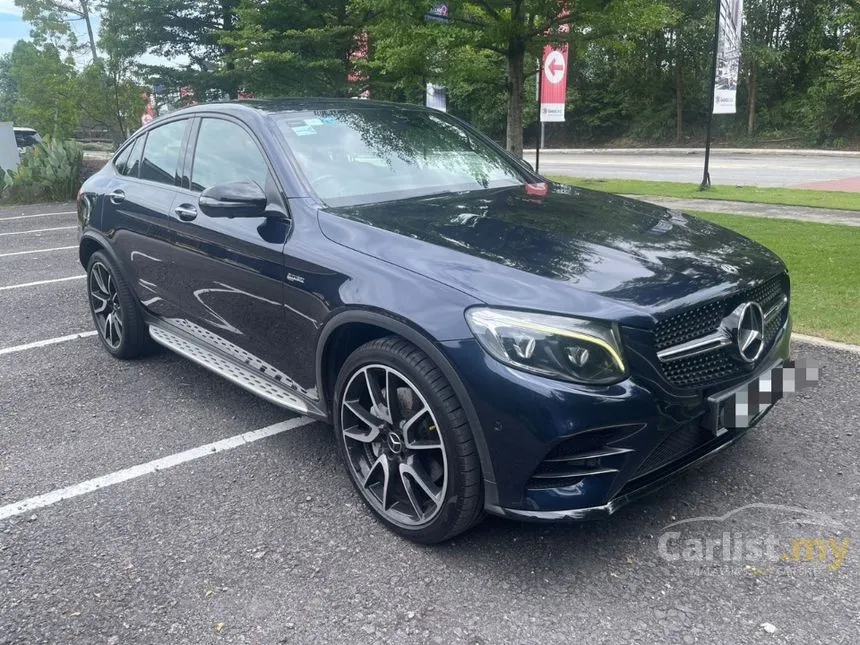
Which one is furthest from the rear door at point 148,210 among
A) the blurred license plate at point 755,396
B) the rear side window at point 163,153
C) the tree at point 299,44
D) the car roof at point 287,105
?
the tree at point 299,44

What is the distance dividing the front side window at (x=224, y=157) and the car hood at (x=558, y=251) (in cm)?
69

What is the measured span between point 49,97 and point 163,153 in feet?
55.8

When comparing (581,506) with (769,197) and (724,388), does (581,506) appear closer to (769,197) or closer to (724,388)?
(724,388)

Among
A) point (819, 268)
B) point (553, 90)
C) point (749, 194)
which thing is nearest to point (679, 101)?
point (553, 90)

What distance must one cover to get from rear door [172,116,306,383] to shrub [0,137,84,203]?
44.3 feet

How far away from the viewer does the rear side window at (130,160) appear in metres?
4.95

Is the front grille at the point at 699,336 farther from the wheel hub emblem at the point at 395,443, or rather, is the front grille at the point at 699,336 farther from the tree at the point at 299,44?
the tree at the point at 299,44

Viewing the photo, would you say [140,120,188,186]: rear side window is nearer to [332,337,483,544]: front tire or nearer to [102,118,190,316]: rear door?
[102,118,190,316]: rear door

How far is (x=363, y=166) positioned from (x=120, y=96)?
54.9 ft

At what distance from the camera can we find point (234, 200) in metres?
3.30

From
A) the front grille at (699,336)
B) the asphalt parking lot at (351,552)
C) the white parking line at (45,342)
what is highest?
the front grille at (699,336)

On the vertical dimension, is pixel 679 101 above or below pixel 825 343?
above

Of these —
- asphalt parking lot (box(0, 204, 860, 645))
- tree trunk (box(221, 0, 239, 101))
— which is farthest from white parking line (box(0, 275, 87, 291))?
tree trunk (box(221, 0, 239, 101))

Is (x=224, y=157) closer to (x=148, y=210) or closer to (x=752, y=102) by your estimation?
(x=148, y=210)
